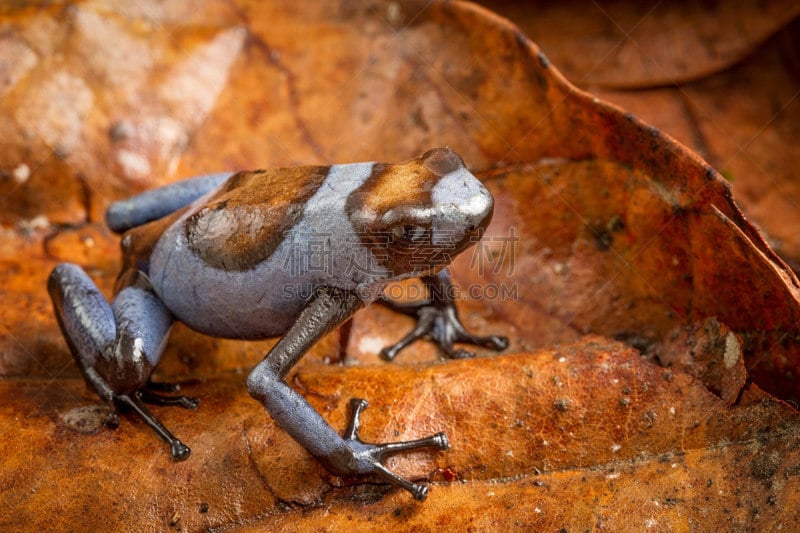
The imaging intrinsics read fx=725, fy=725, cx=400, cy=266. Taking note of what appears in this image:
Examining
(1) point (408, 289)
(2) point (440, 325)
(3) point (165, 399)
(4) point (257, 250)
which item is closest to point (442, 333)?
(2) point (440, 325)

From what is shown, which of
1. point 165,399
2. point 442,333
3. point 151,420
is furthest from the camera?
point 442,333

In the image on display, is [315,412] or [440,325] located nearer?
[315,412]

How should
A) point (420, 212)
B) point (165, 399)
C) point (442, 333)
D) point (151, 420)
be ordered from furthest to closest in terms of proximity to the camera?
1. point (442, 333)
2. point (165, 399)
3. point (151, 420)
4. point (420, 212)

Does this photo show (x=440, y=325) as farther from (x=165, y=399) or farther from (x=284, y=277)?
(x=165, y=399)

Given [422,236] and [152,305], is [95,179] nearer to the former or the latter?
[152,305]

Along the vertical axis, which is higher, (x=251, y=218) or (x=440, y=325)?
(x=251, y=218)

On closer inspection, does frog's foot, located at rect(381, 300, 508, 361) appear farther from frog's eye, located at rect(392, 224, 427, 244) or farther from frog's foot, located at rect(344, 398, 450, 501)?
frog's eye, located at rect(392, 224, 427, 244)

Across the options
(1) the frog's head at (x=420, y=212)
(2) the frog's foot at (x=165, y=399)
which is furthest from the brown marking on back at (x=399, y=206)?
(2) the frog's foot at (x=165, y=399)
